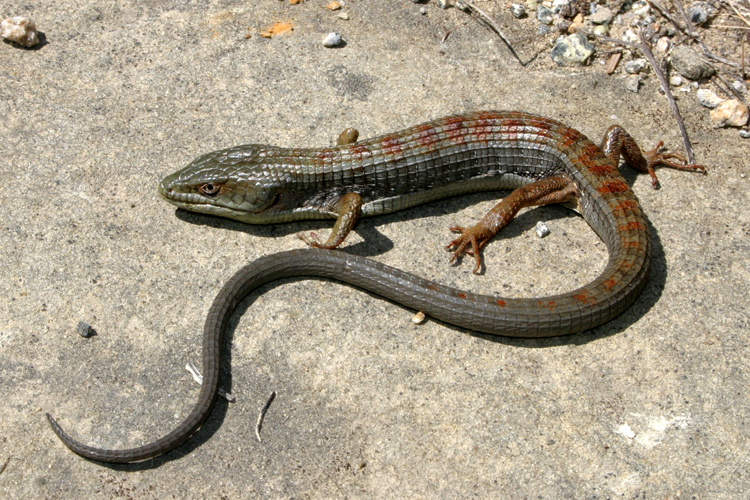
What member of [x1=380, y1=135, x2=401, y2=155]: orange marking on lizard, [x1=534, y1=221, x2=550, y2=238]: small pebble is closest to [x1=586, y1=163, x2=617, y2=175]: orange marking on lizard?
[x1=534, y1=221, x2=550, y2=238]: small pebble

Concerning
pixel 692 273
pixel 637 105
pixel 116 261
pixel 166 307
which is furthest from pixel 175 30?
pixel 692 273

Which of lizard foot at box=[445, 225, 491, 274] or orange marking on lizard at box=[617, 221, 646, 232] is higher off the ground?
orange marking on lizard at box=[617, 221, 646, 232]

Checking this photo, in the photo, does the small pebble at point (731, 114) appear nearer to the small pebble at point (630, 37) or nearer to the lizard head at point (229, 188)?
the small pebble at point (630, 37)

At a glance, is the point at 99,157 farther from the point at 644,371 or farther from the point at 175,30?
the point at 644,371

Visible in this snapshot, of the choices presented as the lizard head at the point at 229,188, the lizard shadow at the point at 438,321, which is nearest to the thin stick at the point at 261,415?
the lizard shadow at the point at 438,321

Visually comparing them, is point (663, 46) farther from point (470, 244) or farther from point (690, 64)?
point (470, 244)

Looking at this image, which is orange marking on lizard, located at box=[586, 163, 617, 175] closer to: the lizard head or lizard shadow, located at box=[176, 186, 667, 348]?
lizard shadow, located at box=[176, 186, 667, 348]

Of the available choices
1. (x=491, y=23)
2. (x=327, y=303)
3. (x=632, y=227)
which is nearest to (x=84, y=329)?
(x=327, y=303)
